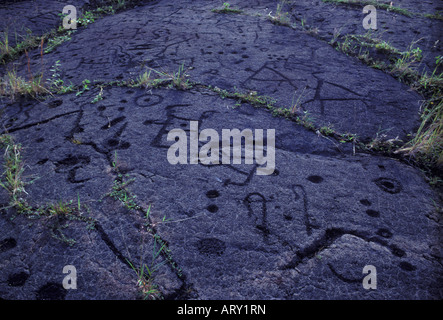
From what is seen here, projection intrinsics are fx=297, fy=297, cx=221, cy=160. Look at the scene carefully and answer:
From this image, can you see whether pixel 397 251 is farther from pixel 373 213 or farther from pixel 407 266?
pixel 373 213

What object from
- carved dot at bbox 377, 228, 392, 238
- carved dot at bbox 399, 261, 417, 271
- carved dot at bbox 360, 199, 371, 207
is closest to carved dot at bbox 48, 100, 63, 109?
carved dot at bbox 360, 199, 371, 207

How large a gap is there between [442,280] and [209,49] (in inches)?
110

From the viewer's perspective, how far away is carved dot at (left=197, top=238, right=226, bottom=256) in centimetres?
129

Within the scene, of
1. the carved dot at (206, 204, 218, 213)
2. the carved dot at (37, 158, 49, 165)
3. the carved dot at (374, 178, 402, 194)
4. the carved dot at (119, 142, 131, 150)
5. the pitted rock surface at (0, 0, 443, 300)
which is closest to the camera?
the pitted rock surface at (0, 0, 443, 300)

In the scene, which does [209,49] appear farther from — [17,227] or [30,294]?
[30,294]

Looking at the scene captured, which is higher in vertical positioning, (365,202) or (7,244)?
(365,202)

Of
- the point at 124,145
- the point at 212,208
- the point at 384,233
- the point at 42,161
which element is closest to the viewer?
the point at 384,233

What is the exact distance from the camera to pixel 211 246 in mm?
1313

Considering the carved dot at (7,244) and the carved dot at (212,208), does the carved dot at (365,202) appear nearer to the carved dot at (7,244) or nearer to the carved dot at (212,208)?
the carved dot at (212,208)

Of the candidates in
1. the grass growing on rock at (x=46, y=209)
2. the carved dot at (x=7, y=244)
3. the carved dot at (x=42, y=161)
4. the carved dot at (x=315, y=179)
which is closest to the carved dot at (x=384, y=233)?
the carved dot at (x=315, y=179)

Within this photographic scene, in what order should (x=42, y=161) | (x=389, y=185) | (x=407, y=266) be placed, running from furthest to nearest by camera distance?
(x=42, y=161) < (x=389, y=185) < (x=407, y=266)

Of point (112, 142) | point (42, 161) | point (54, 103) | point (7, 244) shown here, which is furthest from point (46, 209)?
point (54, 103)

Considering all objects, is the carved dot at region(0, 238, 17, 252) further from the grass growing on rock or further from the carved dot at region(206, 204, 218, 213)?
the carved dot at region(206, 204, 218, 213)
